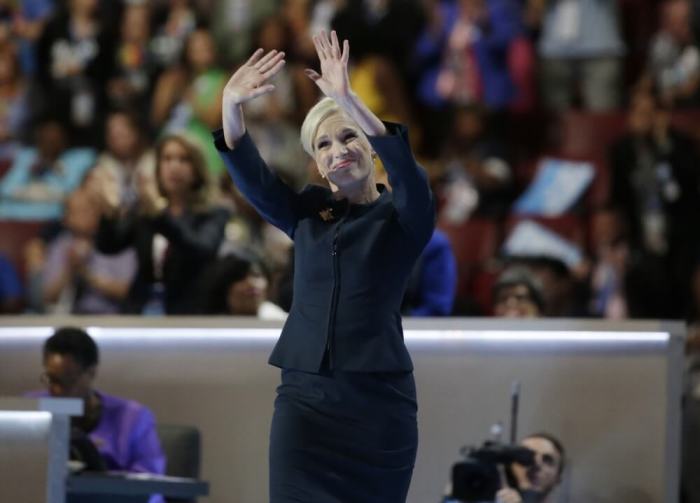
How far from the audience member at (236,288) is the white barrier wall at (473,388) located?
1.43 ft

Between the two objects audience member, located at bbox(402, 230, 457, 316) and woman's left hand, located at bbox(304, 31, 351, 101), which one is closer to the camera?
woman's left hand, located at bbox(304, 31, 351, 101)

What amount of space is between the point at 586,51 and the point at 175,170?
3664 millimetres

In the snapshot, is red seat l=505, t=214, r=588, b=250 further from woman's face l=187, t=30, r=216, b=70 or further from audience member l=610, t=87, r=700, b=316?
woman's face l=187, t=30, r=216, b=70

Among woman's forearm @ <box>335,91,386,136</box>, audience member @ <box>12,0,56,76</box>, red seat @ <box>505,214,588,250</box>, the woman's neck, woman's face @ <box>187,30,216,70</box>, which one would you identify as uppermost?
audience member @ <box>12,0,56,76</box>

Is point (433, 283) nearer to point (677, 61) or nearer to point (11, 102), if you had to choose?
point (677, 61)

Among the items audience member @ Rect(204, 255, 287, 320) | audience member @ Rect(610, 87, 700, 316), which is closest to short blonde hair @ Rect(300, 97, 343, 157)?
audience member @ Rect(204, 255, 287, 320)

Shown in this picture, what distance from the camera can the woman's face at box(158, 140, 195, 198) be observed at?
655cm

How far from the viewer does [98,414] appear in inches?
216

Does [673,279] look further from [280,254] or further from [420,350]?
[420,350]

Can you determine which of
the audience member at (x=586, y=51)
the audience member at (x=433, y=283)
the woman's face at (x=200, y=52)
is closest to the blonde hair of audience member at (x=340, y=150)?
the audience member at (x=433, y=283)

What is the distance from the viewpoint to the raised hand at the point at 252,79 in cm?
394

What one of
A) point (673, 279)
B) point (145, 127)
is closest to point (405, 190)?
point (673, 279)

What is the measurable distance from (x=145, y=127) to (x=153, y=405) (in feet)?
12.6

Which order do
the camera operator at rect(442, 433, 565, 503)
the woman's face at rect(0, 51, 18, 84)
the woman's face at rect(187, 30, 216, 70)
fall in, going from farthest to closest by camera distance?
the woman's face at rect(0, 51, 18, 84) → the woman's face at rect(187, 30, 216, 70) → the camera operator at rect(442, 433, 565, 503)
